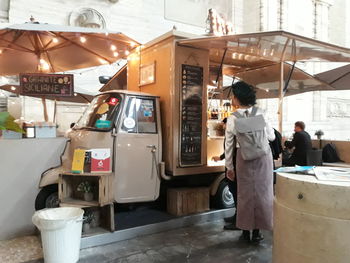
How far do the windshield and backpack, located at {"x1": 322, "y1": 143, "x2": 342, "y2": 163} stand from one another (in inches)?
182

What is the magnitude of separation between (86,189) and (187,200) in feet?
5.19

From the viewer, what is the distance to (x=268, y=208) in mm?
3551

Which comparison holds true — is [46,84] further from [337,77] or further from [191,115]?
[337,77]

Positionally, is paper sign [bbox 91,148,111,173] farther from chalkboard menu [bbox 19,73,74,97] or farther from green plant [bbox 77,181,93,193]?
chalkboard menu [bbox 19,73,74,97]

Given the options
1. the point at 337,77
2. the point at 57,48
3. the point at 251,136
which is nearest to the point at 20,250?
the point at 251,136

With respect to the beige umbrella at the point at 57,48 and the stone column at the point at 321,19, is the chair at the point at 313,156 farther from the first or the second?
the stone column at the point at 321,19

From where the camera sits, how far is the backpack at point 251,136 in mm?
3391

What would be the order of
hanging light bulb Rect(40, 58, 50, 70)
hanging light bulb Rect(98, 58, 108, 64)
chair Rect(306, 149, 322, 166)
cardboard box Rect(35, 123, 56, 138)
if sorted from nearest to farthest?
cardboard box Rect(35, 123, 56, 138) → chair Rect(306, 149, 322, 166) → hanging light bulb Rect(98, 58, 108, 64) → hanging light bulb Rect(40, 58, 50, 70)

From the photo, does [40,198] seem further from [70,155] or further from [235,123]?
[235,123]

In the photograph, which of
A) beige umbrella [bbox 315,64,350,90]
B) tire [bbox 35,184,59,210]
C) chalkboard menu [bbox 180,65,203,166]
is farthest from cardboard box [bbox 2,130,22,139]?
beige umbrella [bbox 315,64,350,90]

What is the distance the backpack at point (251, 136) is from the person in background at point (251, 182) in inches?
3.3

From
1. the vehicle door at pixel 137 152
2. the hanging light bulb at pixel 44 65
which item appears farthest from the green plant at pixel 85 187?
the hanging light bulb at pixel 44 65

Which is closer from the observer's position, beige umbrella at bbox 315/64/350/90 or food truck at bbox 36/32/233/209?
food truck at bbox 36/32/233/209

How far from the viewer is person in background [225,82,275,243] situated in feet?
11.6
